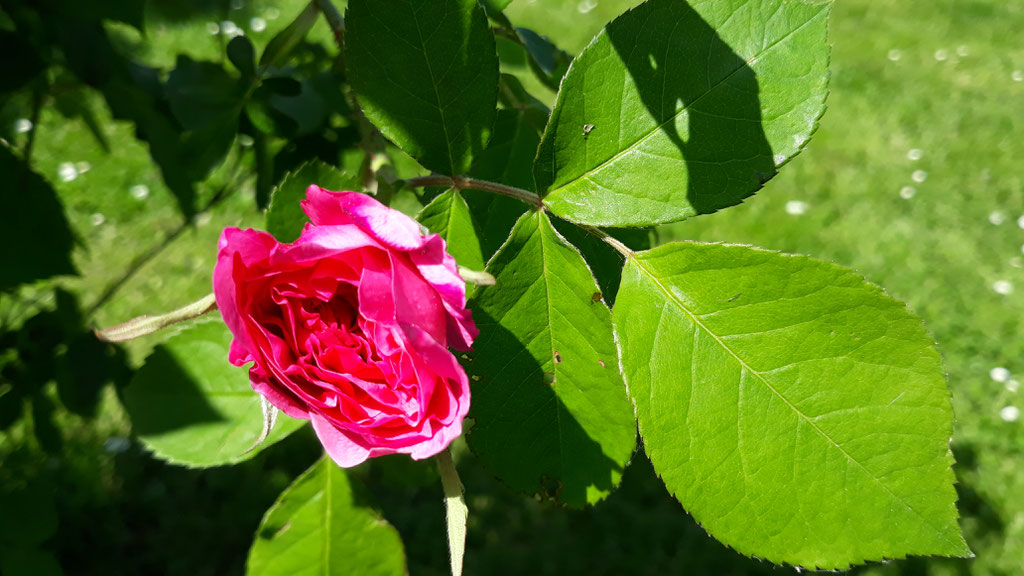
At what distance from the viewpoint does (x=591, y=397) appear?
67 centimetres

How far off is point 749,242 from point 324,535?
115 inches

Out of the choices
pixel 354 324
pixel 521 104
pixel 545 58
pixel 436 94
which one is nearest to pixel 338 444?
→ pixel 354 324

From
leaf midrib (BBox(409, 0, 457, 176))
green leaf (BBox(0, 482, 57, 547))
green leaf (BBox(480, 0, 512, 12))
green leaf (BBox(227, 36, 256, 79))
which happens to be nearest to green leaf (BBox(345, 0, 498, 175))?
leaf midrib (BBox(409, 0, 457, 176))

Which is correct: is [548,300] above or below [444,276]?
below

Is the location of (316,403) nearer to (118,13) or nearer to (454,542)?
(454,542)

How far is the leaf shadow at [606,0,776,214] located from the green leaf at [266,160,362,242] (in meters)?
0.27

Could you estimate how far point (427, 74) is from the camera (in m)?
0.68

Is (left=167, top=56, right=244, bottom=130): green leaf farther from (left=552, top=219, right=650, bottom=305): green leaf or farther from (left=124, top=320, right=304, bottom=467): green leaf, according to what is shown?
(left=552, top=219, right=650, bottom=305): green leaf

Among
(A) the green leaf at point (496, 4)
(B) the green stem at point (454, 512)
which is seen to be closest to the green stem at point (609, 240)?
(B) the green stem at point (454, 512)

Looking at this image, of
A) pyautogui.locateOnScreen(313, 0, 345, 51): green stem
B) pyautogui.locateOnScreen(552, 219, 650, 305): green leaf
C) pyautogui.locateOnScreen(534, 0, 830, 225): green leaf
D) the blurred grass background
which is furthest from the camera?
the blurred grass background

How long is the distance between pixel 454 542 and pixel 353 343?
0.16 m

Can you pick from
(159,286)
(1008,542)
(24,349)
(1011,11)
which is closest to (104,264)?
(159,286)

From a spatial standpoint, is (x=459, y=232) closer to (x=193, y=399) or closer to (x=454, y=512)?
(x=454, y=512)

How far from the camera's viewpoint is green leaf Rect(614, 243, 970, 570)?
58cm
